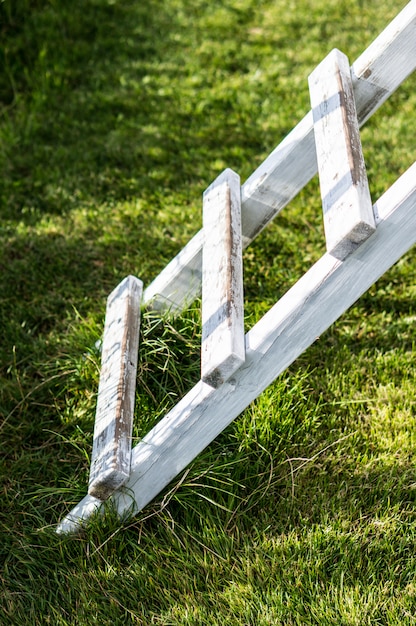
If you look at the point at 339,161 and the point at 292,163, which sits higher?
the point at 292,163

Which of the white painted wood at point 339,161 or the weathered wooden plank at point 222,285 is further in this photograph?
the weathered wooden plank at point 222,285

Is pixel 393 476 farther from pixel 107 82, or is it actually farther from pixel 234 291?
pixel 107 82

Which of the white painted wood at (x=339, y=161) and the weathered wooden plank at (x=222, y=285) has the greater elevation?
the white painted wood at (x=339, y=161)

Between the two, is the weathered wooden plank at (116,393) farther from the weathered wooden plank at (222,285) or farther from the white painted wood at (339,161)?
the white painted wood at (339,161)

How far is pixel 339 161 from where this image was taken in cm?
209

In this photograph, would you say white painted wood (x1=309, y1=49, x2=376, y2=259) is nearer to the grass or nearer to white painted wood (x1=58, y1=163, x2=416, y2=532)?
white painted wood (x1=58, y1=163, x2=416, y2=532)

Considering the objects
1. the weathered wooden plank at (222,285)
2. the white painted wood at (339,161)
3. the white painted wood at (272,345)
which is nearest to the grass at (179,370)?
the white painted wood at (272,345)

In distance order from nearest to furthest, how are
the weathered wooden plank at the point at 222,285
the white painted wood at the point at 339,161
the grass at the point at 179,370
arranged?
the white painted wood at the point at 339,161 < the weathered wooden plank at the point at 222,285 < the grass at the point at 179,370

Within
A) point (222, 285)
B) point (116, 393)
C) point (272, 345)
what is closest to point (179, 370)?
point (116, 393)

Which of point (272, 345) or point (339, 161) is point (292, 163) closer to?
point (339, 161)

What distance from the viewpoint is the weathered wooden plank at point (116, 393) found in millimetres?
2191

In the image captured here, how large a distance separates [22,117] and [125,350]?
2288 millimetres

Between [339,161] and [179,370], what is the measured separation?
100cm

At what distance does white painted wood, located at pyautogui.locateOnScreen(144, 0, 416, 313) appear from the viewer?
7.56 ft
